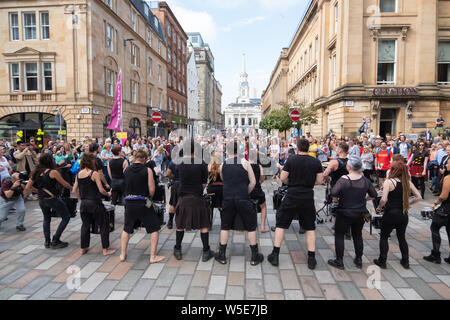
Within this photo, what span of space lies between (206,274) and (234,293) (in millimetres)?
655

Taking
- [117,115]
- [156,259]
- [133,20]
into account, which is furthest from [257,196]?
[133,20]

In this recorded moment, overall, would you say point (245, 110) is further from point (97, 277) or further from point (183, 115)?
point (97, 277)

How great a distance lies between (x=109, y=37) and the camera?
22891 millimetres

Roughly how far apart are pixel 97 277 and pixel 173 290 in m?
1.21

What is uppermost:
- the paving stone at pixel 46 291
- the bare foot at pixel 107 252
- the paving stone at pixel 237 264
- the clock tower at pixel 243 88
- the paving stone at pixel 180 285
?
the clock tower at pixel 243 88

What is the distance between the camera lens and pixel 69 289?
380 centimetres

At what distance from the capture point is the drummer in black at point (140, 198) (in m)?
4.52

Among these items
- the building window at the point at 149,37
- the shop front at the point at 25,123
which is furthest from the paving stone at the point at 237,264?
the building window at the point at 149,37

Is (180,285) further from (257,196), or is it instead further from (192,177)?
(257,196)

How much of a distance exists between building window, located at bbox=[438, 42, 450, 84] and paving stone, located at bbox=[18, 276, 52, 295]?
2457cm

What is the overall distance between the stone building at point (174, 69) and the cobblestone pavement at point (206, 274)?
3316cm

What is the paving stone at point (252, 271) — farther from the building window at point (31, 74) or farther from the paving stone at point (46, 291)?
the building window at point (31, 74)

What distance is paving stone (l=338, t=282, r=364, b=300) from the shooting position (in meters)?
3.61

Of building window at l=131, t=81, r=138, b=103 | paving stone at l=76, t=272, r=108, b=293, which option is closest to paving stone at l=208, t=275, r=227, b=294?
paving stone at l=76, t=272, r=108, b=293
